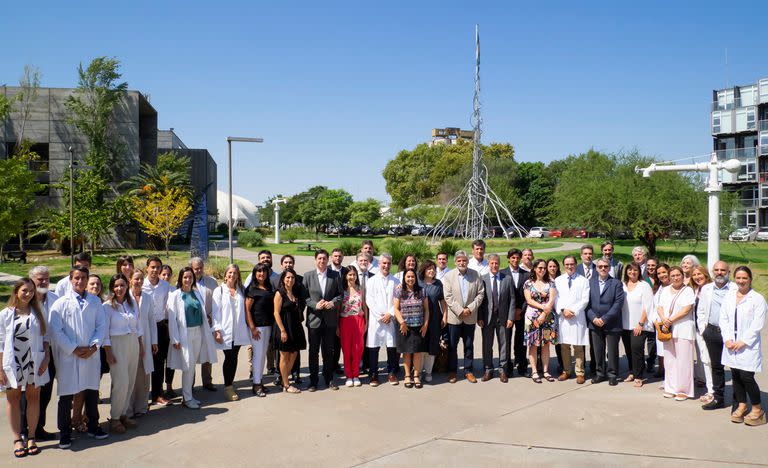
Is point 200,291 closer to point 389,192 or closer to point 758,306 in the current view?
point 758,306

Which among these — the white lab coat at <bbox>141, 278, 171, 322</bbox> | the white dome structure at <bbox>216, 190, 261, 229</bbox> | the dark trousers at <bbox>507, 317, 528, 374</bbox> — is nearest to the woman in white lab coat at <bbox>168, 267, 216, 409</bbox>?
the white lab coat at <bbox>141, 278, 171, 322</bbox>

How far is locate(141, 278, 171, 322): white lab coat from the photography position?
23.1 feet

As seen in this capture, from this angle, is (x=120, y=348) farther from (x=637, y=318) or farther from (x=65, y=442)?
(x=637, y=318)

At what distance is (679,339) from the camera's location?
293 inches

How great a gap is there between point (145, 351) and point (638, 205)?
25.2m

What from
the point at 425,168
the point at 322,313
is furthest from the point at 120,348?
the point at 425,168

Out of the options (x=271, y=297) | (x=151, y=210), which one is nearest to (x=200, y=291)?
(x=271, y=297)

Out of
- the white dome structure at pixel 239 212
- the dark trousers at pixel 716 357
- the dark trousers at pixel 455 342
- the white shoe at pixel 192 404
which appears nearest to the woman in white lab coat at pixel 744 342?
the dark trousers at pixel 716 357

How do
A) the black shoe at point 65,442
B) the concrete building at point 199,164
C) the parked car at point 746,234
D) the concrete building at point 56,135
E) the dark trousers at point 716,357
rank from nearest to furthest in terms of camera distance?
the black shoe at point 65,442, the dark trousers at point 716,357, the concrete building at point 56,135, the parked car at point 746,234, the concrete building at point 199,164

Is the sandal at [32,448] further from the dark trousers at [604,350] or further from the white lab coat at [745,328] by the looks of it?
the white lab coat at [745,328]

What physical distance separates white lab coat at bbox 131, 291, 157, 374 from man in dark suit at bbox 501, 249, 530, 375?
4619mm

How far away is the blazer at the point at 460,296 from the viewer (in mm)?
8195

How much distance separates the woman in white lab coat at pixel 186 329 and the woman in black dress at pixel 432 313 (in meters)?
2.96

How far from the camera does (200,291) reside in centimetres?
730
